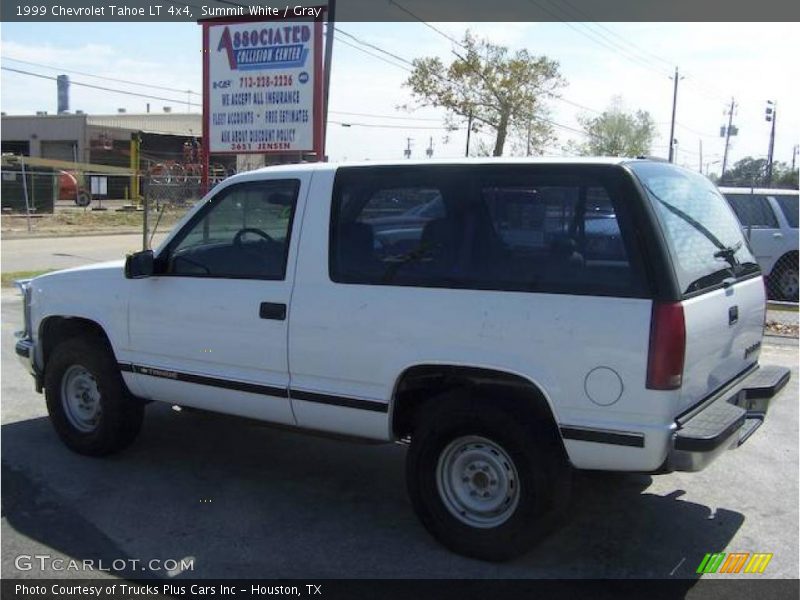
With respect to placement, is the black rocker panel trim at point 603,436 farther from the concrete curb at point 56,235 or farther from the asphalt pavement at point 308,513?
the concrete curb at point 56,235

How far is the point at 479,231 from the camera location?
3760 millimetres

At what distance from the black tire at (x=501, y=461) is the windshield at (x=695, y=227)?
97cm

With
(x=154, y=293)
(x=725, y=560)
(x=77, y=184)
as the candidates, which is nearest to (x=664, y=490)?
(x=725, y=560)

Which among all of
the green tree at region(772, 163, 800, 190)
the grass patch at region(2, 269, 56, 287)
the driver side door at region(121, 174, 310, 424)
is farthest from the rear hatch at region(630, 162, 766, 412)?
the green tree at region(772, 163, 800, 190)

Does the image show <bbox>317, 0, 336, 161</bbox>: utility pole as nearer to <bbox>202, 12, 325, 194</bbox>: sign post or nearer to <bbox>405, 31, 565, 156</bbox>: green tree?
<bbox>202, 12, 325, 194</bbox>: sign post

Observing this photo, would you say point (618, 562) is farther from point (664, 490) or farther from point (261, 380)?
point (261, 380)

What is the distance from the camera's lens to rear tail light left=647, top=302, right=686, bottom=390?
324 centimetres

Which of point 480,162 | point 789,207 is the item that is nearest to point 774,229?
point 789,207

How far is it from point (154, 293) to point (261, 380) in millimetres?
953

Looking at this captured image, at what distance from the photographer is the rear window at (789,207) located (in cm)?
1212

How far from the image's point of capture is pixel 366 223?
4.10 m

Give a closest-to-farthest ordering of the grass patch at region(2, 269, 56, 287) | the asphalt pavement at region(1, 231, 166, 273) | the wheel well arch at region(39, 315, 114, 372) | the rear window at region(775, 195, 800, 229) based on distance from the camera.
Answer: the wheel well arch at region(39, 315, 114, 372), the rear window at region(775, 195, 800, 229), the grass patch at region(2, 269, 56, 287), the asphalt pavement at region(1, 231, 166, 273)

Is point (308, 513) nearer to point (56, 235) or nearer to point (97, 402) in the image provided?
point (97, 402)

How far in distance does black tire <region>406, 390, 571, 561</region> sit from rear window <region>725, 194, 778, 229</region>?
9707 millimetres
